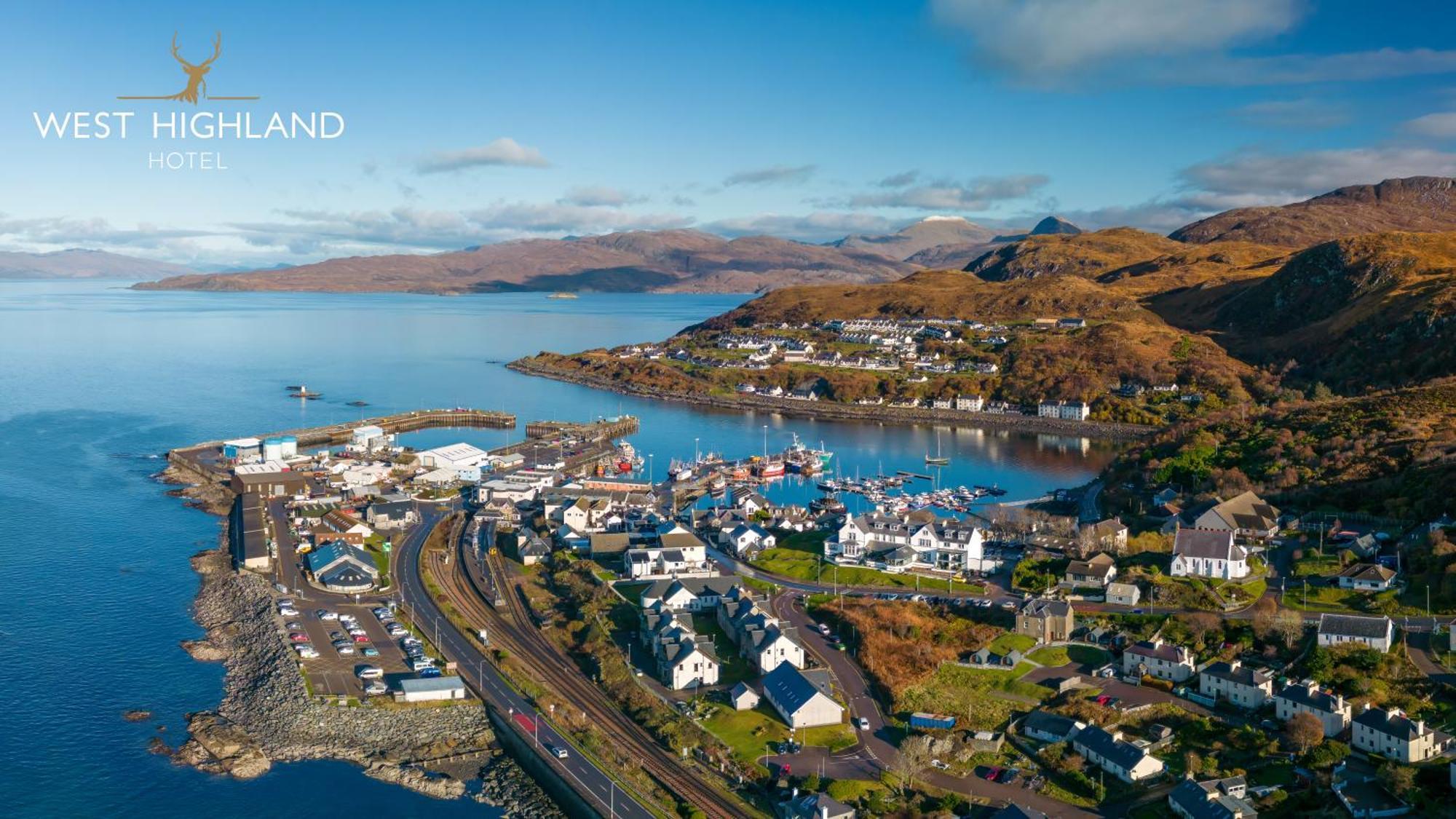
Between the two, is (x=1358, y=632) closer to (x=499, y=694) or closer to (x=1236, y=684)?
(x=1236, y=684)

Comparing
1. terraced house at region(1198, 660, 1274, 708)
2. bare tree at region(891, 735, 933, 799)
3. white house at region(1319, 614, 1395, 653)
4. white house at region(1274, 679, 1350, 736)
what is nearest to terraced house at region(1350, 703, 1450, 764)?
white house at region(1274, 679, 1350, 736)

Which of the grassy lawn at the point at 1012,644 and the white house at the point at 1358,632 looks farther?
the grassy lawn at the point at 1012,644

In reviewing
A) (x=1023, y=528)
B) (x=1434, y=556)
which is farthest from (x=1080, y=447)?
(x=1434, y=556)

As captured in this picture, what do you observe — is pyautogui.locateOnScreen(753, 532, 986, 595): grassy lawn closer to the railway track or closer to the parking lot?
the railway track

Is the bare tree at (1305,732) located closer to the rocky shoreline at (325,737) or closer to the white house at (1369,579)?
the white house at (1369,579)

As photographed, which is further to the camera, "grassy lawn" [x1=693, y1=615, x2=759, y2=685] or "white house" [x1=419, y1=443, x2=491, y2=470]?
"white house" [x1=419, y1=443, x2=491, y2=470]

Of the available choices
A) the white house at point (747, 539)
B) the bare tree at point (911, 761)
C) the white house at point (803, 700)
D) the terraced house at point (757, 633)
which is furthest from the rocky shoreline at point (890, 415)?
the bare tree at point (911, 761)

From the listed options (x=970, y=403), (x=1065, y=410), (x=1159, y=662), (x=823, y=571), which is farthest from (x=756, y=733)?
(x=970, y=403)
